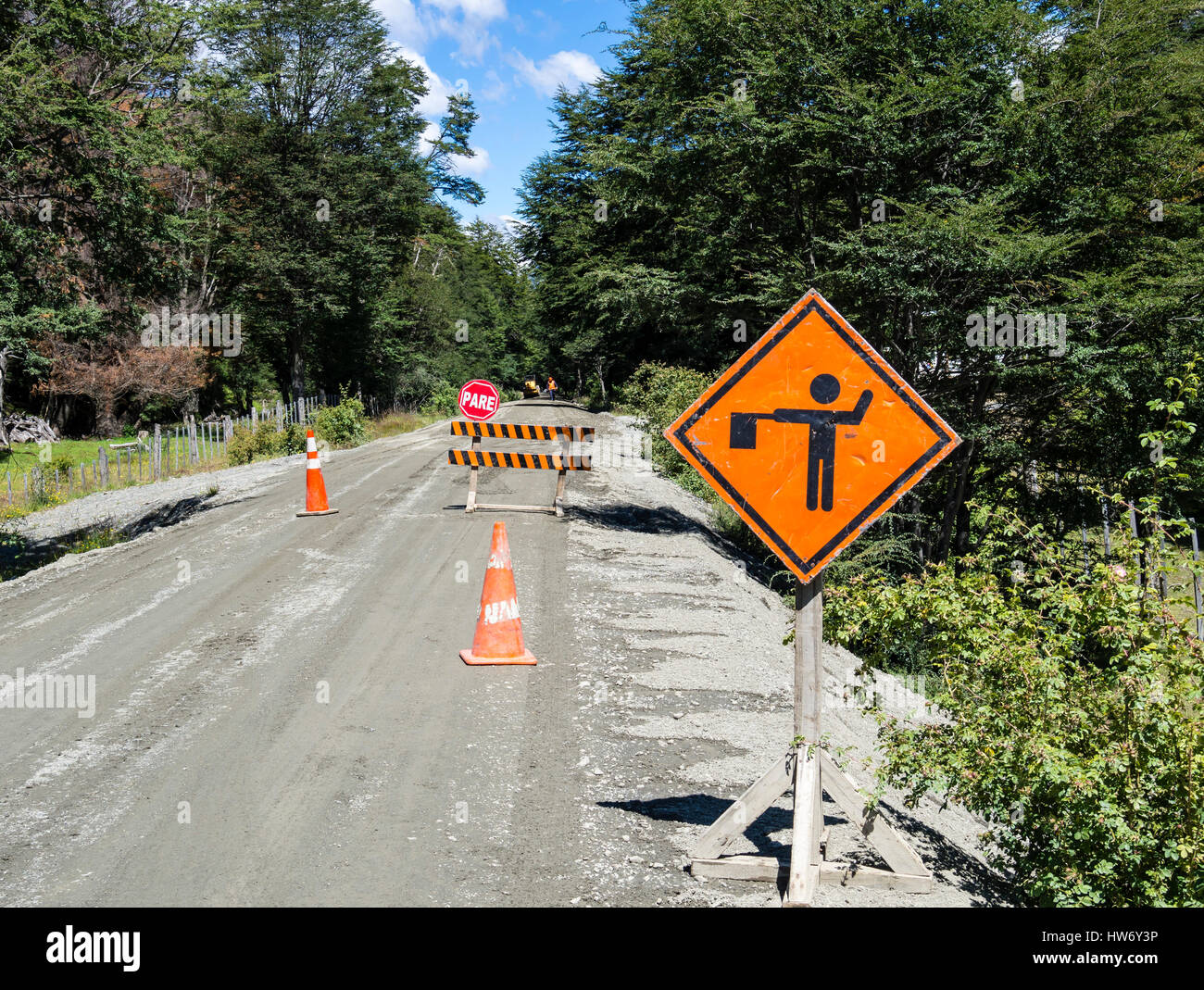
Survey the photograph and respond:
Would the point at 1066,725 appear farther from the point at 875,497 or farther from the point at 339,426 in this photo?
the point at 339,426

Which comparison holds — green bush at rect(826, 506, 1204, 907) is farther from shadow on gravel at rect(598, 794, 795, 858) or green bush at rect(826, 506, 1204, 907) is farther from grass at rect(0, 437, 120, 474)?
grass at rect(0, 437, 120, 474)

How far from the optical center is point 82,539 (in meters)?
15.0

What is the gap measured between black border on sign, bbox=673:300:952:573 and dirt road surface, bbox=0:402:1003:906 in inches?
65.9

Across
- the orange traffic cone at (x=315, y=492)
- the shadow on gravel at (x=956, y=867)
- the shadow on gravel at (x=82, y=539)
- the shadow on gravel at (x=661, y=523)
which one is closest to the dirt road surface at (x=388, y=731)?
the shadow on gravel at (x=956, y=867)

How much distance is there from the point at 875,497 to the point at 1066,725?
4.92 feet

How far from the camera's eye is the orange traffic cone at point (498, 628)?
7461 mm

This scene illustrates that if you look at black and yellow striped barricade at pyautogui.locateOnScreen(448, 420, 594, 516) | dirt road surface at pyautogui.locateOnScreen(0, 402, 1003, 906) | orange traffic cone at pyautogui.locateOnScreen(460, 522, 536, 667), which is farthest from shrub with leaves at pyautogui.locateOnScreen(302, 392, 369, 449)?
orange traffic cone at pyautogui.locateOnScreen(460, 522, 536, 667)

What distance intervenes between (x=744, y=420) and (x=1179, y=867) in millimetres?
2661

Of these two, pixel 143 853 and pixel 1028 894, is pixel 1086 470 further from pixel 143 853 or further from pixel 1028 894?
pixel 143 853

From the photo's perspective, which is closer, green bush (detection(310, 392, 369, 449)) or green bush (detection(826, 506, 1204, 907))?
green bush (detection(826, 506, 1204, 907))

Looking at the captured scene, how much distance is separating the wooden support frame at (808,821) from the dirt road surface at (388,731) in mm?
96

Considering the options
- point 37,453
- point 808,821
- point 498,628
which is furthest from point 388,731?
point 37,453

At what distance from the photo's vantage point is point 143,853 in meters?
4.43

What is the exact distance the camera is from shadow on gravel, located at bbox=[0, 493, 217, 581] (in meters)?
13.9
